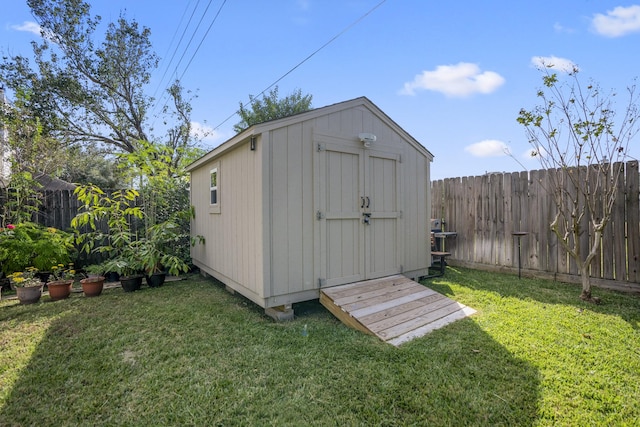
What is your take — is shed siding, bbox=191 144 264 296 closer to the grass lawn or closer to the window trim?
the window trim

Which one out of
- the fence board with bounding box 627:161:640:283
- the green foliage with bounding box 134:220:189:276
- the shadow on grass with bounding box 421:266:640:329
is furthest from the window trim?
the fence board with bounding box 627:161:640:283

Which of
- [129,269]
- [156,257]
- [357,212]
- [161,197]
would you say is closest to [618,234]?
[357,212]

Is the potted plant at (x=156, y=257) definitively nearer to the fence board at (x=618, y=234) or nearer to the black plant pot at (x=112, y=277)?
the black plant pot at (x=112, y=277)

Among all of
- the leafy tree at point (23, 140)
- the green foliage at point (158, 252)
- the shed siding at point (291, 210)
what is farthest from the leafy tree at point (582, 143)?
the leafy tree at point (23, 140)

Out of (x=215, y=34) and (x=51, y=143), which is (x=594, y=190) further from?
(x=51, y=143)

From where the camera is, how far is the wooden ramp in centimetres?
301

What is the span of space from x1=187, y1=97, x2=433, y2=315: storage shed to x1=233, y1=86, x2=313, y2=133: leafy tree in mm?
10814

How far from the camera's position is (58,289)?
14.2 ft

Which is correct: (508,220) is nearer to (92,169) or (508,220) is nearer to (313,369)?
(313,369)

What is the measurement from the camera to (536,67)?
449 centimetres

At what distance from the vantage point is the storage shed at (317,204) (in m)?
3.45

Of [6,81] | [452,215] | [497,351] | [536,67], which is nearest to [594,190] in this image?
[536,67]

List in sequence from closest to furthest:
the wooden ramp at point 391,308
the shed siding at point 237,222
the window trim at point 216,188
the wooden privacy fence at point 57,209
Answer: the wooden ramp at point 391,308, the shed siding at point 237,222, the window trim at point 216,188, the wooden privacy fence at point 57,209

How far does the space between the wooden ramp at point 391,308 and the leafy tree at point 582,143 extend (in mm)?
2054
